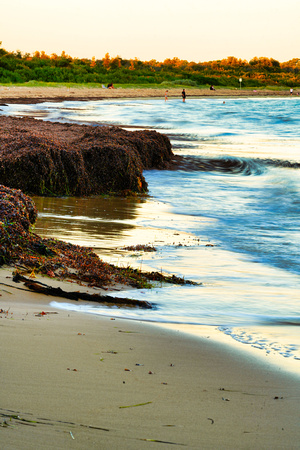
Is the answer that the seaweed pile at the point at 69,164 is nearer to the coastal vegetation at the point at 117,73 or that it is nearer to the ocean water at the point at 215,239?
the ocean water at the point at 215,239

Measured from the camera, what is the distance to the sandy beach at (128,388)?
2.04 m

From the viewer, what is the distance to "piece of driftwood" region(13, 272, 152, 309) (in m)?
3.90

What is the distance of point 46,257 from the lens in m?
4.68

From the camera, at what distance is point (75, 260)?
4.82m

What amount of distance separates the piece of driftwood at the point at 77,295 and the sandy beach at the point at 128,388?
34 centimetres

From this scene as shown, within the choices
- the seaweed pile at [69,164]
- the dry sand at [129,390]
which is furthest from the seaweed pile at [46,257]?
the seaweed pile at [69,164]

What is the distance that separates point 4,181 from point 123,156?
9.15 feet

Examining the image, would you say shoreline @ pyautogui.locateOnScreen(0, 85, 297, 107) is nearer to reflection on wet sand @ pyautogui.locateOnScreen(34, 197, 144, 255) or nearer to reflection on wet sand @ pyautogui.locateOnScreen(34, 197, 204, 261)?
reflection on wet sand @ pyautogui.locateOnScreen(34, 197, 144, 255)

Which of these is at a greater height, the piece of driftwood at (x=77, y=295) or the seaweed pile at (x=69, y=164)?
the seaweed pile at (x=69, y=164)

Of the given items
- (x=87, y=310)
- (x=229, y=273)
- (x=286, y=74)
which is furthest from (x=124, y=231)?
(x=286, y=74)

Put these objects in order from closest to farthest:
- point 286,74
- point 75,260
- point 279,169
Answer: point 75,260
point 279,169
point 286,74

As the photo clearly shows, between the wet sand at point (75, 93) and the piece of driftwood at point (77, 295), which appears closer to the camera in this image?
the piece of driftwood at point (77, 295)

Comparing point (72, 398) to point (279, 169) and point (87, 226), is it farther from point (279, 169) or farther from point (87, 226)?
point (279, 169)

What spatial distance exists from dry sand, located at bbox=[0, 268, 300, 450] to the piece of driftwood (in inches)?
18.6
